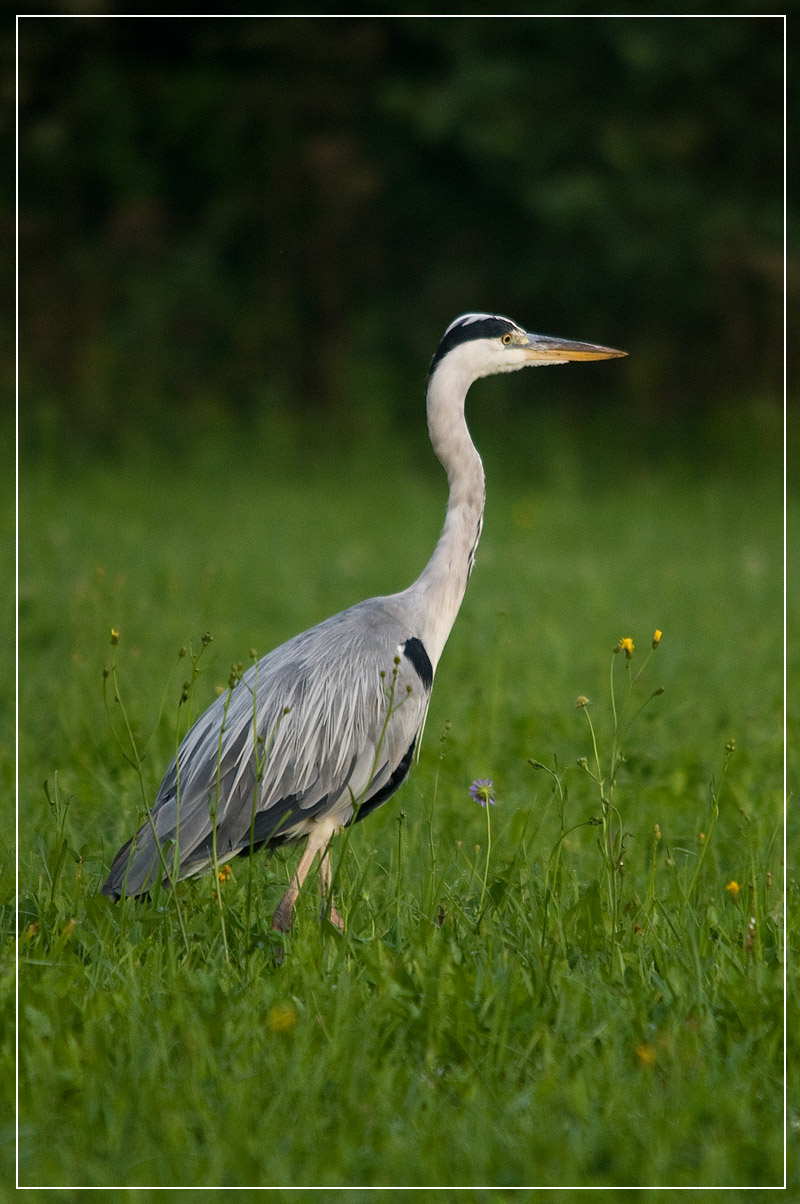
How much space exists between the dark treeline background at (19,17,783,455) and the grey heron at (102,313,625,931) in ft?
5.40

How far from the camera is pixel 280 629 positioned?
6.82m

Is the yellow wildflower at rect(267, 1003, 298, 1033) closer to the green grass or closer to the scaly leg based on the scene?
the green grass

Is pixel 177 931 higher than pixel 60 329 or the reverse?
the reverse

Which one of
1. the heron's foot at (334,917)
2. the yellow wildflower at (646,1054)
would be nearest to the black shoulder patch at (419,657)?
the heron's foot at (334,917)

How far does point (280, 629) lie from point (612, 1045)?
4237 mm

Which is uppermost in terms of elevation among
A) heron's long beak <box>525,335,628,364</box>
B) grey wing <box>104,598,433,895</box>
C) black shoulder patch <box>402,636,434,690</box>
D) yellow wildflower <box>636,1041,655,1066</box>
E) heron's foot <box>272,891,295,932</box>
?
heron's long beak <box>525,335,628,364</box>

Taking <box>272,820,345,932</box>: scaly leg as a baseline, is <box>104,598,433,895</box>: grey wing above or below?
above

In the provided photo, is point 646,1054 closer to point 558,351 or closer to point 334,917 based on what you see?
point 334,917

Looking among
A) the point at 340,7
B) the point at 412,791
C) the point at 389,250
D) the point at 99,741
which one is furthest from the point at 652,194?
the point at 99,741

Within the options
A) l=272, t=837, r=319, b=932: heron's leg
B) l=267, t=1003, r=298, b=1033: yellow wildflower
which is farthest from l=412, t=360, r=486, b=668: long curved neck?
l=267, t=1003, r=298, b=1033: yellow wildflower

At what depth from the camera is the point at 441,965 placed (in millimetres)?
2998

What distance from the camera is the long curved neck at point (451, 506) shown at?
3.63m

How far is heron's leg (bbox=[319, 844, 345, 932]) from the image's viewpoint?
320 centimetres

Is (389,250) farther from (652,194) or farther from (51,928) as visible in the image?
(51,928)
